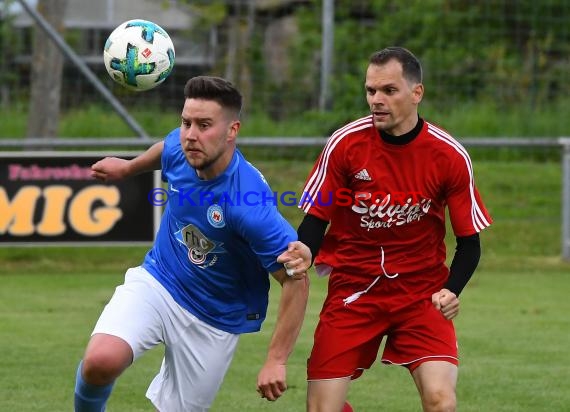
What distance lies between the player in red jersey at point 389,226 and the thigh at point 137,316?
76 cm

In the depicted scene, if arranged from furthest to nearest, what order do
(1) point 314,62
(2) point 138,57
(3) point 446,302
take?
(1) point 314,62, (2) point 138,57, (3) point 446,302

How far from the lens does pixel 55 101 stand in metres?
14.3

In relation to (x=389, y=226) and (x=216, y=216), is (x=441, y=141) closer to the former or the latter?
(x=389, y=226)

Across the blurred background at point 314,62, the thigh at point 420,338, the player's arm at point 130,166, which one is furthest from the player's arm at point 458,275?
the blurred background at point 314,62

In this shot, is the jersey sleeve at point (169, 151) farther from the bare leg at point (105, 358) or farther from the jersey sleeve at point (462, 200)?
the jersey sleeve at point (462, 200)

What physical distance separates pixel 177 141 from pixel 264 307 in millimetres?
919

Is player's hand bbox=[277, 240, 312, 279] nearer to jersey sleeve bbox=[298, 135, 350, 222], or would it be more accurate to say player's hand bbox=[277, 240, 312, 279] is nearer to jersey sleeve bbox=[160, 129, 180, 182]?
jersey sleeve bbox=[298, 135, 350, 222]

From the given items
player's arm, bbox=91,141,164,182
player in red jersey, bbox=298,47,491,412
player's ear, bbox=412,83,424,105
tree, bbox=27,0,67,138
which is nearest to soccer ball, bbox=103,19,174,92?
Answer: player's arm, bbox=91,141,164,182

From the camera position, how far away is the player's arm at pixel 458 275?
5.70m

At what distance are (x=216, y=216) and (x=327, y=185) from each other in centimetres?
61

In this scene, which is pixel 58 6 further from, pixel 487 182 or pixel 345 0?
pixel 487 182

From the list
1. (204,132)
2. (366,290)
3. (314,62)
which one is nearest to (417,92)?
(366,290)

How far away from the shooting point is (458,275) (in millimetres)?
5820

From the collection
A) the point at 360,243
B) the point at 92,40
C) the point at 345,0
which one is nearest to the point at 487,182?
the point at 345,0
